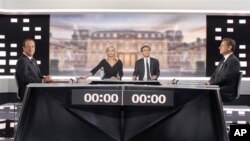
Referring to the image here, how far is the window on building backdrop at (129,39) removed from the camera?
6863mm

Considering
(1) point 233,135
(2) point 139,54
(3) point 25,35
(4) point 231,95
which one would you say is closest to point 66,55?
(3) point 25,35

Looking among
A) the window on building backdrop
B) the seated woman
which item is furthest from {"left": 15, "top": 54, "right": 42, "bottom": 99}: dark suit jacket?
the window on building backdrop

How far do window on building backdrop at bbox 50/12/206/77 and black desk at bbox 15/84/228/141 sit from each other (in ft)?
19.4

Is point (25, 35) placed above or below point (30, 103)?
above

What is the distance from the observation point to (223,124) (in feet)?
2.82

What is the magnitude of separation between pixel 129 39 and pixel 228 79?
3172mm

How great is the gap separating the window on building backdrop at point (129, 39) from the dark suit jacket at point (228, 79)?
2820mm

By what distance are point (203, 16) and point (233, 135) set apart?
5.80 m

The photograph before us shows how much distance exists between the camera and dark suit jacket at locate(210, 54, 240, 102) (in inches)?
157

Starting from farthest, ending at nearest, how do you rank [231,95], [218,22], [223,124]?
[218,22] < [231,95] < [223,124]

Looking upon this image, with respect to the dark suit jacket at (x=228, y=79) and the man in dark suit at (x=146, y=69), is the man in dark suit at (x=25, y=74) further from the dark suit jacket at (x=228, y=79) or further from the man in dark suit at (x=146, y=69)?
the dark suit jacket at (x=228, y=79)

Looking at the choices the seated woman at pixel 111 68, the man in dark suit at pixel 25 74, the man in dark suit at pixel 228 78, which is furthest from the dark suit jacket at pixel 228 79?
the man in dark suit at pixel 25 74

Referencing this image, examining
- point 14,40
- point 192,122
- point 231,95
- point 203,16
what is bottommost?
point 231,95

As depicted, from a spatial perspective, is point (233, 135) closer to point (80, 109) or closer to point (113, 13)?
point (80, 109)
